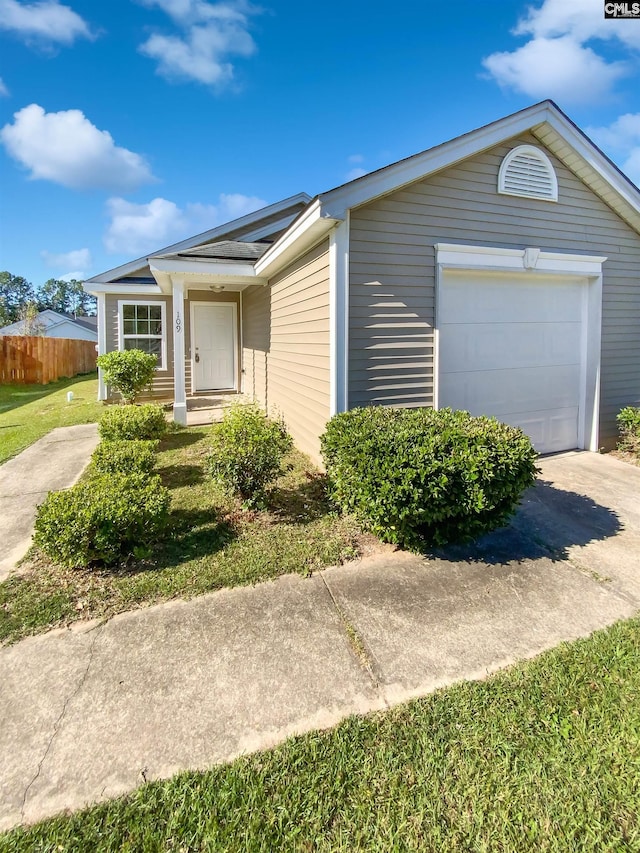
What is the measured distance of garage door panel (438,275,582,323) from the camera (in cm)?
549

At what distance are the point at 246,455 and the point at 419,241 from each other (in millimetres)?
3260

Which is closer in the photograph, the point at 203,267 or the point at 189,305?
the point at 203,267

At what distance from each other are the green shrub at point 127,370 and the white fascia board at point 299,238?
158 inches

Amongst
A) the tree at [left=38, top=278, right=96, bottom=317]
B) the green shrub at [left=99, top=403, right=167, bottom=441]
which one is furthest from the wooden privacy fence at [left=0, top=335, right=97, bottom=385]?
the tree at [left=38, top=278, right=96, bottom=317]

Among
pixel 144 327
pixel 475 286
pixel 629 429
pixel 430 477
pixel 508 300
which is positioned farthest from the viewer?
pixel 144 327

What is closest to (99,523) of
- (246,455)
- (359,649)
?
(246,455)

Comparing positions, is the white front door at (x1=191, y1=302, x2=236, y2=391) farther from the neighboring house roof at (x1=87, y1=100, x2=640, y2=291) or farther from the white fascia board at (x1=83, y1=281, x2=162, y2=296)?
the neighboring house roof at (x1=87, y1=100, x2=640, y2=291)

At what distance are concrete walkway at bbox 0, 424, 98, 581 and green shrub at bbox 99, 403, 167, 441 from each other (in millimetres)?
595

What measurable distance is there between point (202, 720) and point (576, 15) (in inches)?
353

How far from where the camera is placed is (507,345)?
5.96 m

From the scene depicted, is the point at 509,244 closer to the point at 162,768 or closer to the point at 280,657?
the point at 280,657

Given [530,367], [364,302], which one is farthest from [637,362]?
[364,302]

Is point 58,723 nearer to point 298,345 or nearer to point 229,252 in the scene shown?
Result: point 298,345

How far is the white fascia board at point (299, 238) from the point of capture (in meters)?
4.58
